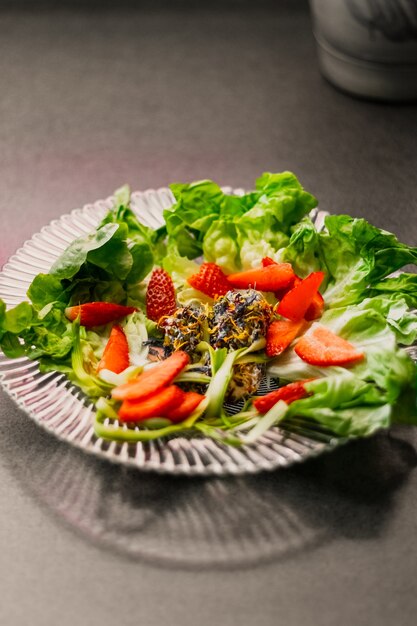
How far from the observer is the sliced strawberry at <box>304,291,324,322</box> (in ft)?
6.16

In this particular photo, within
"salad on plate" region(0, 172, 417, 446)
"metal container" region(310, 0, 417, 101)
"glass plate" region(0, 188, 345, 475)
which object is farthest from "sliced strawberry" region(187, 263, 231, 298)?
"metal container" region(310, 0, 417, 101)

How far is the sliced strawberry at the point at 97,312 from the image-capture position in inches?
72.9

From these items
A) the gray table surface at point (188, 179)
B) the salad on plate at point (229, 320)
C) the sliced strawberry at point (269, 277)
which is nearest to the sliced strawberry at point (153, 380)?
the salad on plate at point (229, 320)

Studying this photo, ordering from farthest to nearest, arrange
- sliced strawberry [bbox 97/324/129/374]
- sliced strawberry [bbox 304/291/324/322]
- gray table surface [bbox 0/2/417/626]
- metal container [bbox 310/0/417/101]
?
1. metal container [bbox 310/0/417/101]
2. sliced strawberry [bbox 304/291/324/322]
3. sliced strawberry [bbox 97/324/129/374]
4. gray table surface [bbox 0/2/417/626]

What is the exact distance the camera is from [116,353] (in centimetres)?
180

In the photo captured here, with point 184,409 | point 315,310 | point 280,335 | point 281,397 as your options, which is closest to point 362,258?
point 315,310

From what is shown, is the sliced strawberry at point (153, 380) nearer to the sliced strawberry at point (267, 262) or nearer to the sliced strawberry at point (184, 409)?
the sliced strawberry at point (184, 409)

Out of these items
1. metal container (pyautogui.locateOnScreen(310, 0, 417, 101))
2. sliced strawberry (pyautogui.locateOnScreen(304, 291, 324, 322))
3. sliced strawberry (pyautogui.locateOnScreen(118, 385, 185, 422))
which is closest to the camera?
sliced strawberry (pyautogui.locateOnScreen(118, 385, 185, 422))

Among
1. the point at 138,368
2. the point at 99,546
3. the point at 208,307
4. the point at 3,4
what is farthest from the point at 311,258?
the point at 3,4

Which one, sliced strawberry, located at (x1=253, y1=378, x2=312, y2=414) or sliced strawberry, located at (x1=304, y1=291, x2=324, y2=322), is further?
sliced strawberry, located at (x1=304, y1=291, x2=324, y2=322)

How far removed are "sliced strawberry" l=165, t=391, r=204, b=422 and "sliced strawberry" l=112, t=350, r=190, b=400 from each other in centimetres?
5

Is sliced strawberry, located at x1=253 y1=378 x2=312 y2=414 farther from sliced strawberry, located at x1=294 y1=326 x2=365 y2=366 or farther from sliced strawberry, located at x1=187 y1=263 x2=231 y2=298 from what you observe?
sliced strawberry, located at x1=187 y1=263 x2=231 y2=298

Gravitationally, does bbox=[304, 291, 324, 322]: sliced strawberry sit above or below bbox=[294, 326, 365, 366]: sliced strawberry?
below

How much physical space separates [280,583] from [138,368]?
447 mm
